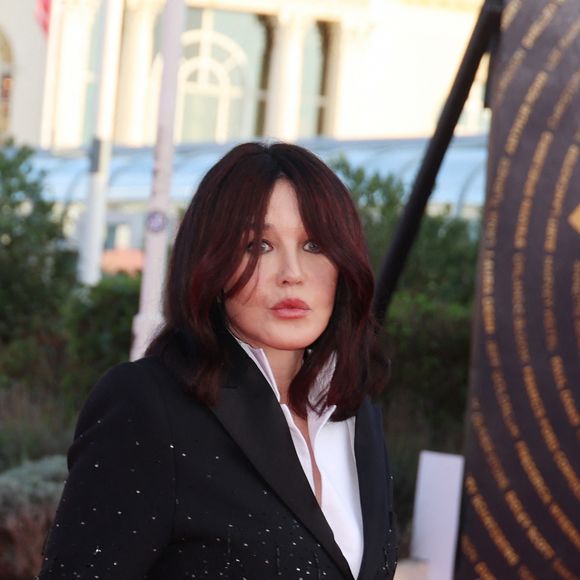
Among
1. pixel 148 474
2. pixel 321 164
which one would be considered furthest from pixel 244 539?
pixel 321 164

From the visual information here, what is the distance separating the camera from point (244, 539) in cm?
230

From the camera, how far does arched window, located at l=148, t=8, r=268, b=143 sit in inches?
1624

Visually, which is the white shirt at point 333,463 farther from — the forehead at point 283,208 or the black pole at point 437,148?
the black pole at point 437,148


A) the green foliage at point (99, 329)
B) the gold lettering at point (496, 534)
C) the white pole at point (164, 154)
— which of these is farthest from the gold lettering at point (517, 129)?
the green foliage at point (99, 329)

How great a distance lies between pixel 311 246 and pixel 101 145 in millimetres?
13192

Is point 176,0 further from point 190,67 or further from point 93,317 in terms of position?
point 190,67

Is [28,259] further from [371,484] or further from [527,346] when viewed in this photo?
[371,484]

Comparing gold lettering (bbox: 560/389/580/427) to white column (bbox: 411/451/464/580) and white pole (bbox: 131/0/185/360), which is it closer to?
white column (bbox: 411/451/464/580)

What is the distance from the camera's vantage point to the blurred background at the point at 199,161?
9.85 m

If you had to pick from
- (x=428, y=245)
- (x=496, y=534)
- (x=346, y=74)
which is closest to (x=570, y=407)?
(x=496, y=534)

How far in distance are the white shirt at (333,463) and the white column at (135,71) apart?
134 ft

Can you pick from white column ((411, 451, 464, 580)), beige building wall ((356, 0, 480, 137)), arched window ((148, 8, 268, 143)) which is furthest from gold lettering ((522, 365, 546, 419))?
beige building wall ((356, 0, 480, 137))

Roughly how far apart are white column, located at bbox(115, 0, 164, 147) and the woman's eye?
4087 cm

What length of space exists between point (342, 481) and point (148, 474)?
41 centimetres
